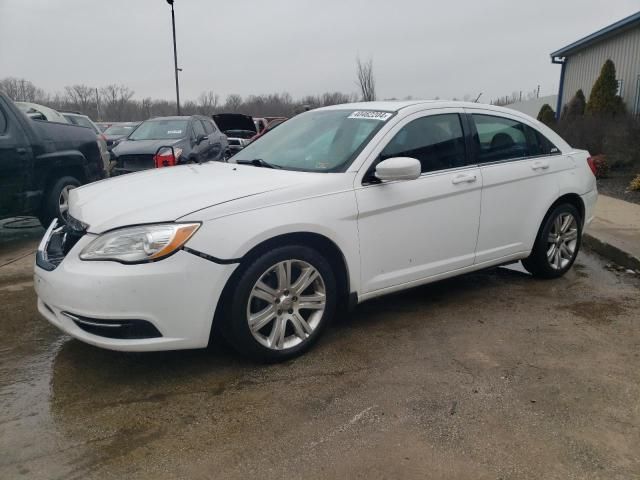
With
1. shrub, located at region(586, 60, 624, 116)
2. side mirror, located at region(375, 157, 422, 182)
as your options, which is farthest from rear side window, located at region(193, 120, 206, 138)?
shrub, located at region(586, 60, 624, 116)

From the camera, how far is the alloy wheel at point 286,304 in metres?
3.26

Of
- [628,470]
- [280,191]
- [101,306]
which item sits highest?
[280,191]

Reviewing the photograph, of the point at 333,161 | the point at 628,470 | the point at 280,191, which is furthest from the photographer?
the point at 333,161

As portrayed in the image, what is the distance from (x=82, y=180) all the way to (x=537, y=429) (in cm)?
630

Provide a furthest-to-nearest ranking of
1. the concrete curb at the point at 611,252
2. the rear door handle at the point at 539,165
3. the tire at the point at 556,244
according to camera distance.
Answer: the concrete curb at the point at 611,252 → the tire at the point at 556,244 → the rear door handle at the point at 539,165

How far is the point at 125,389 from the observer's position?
310 centimetres

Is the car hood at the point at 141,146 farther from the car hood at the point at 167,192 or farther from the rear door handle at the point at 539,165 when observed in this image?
the rear door handle at the point at 539,165

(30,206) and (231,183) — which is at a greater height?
(231,183)

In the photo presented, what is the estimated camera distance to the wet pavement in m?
2.47

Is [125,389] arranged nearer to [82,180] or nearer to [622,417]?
[622,417]

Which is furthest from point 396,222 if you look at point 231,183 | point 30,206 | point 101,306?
point 30,206

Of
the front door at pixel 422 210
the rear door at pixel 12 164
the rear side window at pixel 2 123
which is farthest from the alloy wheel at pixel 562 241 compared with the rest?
the rear side window at pixel 2 123

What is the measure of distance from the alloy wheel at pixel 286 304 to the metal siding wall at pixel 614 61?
1581 cm

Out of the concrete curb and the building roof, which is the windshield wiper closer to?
the concrete curb
